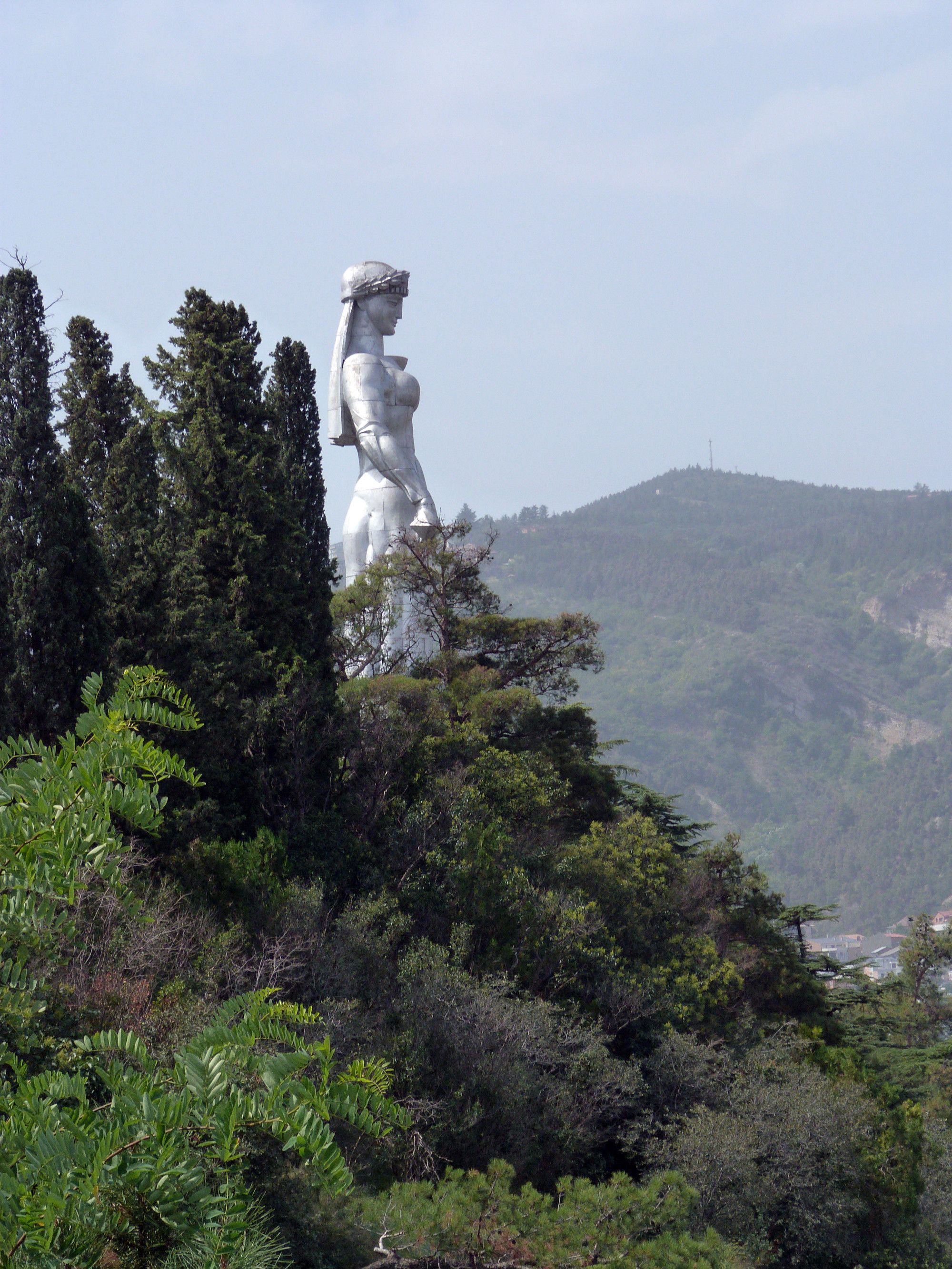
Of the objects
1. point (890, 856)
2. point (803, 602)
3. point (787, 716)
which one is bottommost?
point (890, 856)

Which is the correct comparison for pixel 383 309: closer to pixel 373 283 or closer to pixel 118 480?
pixel 373 283

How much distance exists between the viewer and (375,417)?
82.2 ft

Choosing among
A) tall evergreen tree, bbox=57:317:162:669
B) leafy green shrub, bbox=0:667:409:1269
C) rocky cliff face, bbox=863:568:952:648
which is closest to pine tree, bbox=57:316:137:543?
tall evergreen tree, bbox=57:317:162:669

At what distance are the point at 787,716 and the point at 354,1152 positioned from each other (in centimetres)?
14583

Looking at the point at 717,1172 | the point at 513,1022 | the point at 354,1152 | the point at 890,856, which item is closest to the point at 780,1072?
the point at 717,1172

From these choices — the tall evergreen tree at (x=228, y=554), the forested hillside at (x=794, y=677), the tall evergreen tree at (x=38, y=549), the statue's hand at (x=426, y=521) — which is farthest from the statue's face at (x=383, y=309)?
the forested hillside at (x=794, y=677)

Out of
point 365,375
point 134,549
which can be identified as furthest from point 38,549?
point 365,375

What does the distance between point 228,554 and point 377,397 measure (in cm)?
727

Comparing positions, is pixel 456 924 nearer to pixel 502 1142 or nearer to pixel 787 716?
pixel 502 1142

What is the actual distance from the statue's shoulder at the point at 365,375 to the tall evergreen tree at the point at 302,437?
136cm

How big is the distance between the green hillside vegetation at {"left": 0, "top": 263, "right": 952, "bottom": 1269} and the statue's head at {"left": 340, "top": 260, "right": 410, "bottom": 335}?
2283 mm

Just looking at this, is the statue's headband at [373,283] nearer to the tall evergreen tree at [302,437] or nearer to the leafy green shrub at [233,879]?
the tall evergreen tree at [302,437]

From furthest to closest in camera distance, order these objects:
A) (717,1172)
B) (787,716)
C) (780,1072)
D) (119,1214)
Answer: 1. (787,716)
2. (780,1072)
3. (717,1172)
4. (119,1214)

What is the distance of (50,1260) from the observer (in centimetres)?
545
